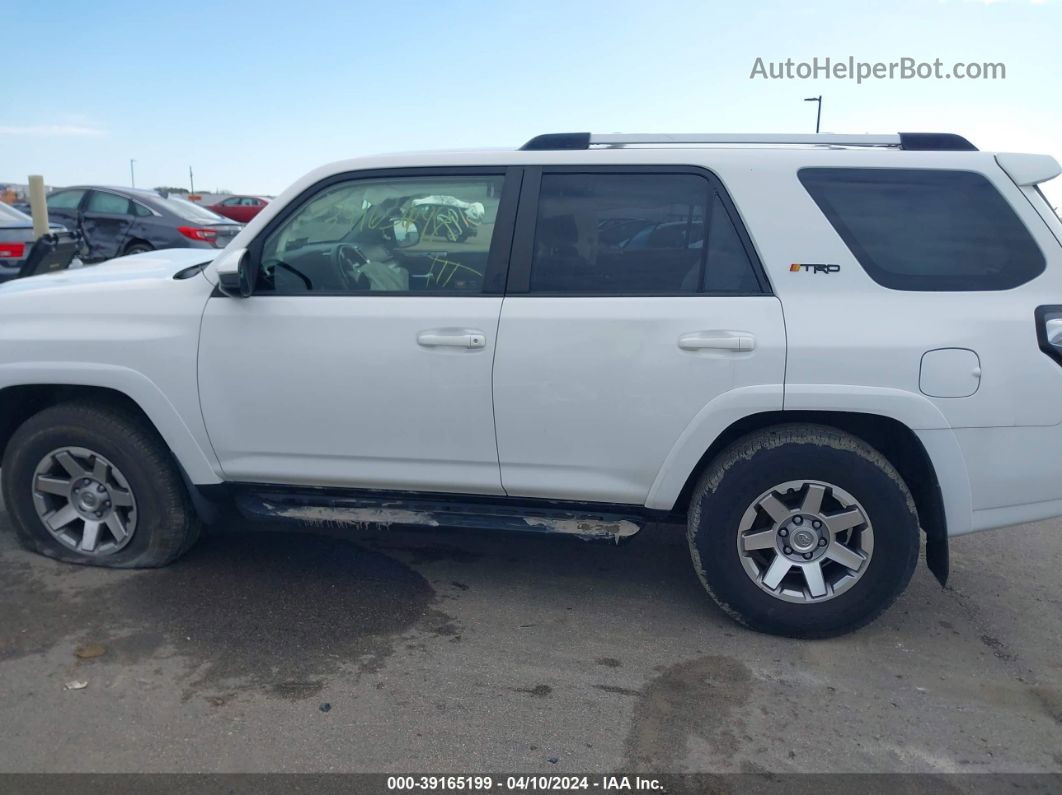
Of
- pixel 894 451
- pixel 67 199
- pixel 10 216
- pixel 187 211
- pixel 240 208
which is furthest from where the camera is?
pixel 240 208

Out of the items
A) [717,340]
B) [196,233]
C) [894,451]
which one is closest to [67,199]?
[196,233]

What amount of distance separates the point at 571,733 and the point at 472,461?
113 centimetres

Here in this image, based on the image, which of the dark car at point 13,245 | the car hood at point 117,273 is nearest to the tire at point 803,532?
the car hood at point 117,273

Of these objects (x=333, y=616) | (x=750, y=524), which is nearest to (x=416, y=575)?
(x=333, y=616)

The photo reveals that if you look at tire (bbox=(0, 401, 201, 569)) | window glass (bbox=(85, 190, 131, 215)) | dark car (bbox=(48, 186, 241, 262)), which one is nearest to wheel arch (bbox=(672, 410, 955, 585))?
tire (bbox=(0, 401, 201, 569))

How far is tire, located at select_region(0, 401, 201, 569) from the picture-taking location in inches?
152

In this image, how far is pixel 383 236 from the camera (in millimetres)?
3713

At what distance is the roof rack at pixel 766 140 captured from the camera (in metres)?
3.50

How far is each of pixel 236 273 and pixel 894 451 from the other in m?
2.70

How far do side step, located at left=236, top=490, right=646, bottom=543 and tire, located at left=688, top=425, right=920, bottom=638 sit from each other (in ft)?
1.21

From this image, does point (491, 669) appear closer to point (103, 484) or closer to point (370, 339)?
point (370, 339)

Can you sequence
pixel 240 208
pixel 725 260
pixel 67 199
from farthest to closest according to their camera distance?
pixel 240 208, pixel 67 199, pixel 725 260

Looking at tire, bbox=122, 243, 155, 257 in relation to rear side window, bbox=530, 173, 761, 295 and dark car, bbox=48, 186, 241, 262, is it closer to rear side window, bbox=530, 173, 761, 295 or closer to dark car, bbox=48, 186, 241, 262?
dark car, bbox=48, 186, 241, 262

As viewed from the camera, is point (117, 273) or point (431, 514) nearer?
point (431, 514)
